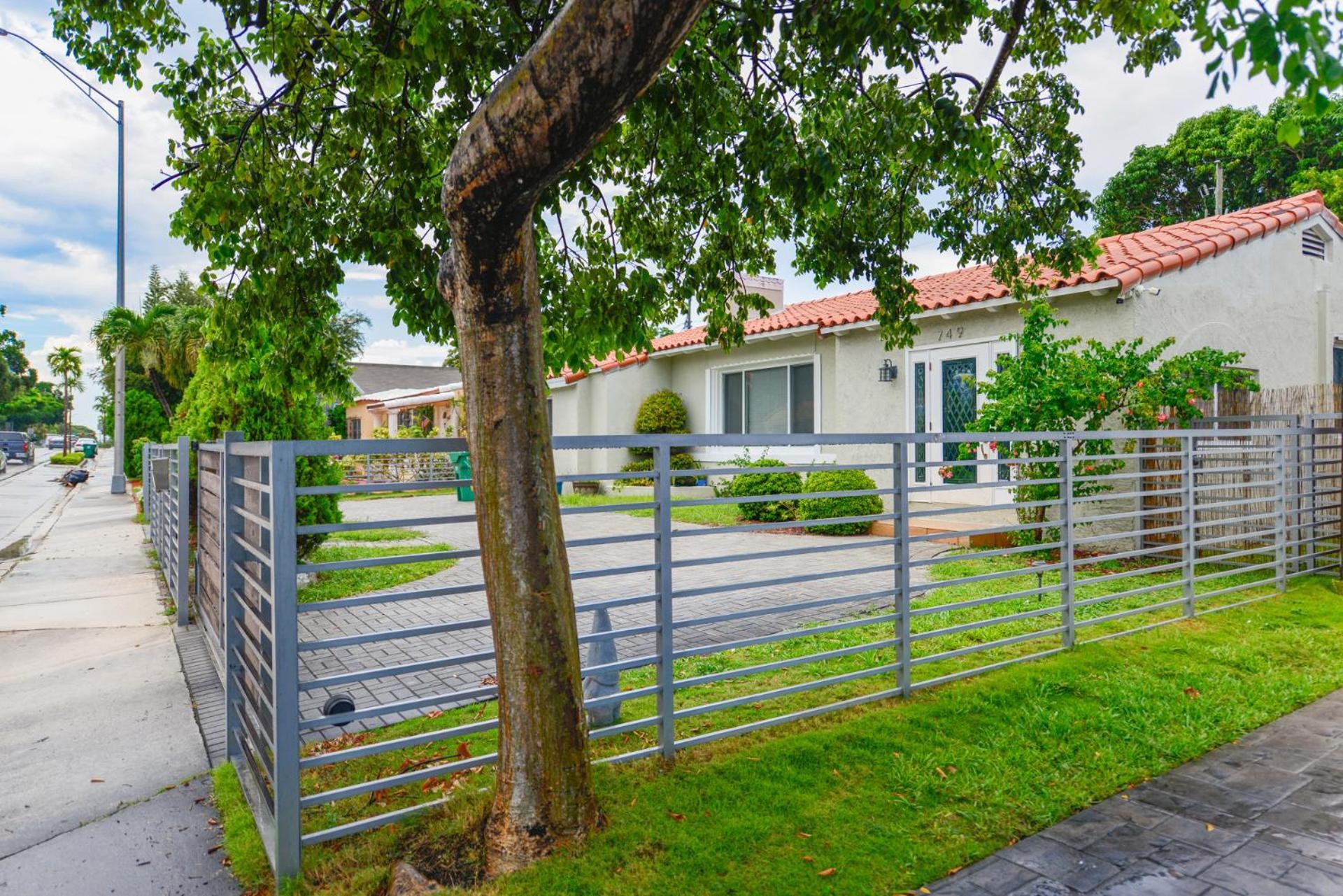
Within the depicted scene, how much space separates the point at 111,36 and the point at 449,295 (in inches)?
142

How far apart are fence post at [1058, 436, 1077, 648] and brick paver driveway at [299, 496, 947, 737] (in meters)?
1.28

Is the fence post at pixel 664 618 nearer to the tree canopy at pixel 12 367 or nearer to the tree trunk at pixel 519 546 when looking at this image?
the tree trunk at pixel 519 546

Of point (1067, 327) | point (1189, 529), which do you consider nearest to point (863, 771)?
point (1189, 529)

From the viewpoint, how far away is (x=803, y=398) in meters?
16.8

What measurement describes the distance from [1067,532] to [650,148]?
13.4 feet

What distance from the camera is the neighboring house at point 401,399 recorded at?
29.3m

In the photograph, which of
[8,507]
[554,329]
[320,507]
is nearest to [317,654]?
[320,507]

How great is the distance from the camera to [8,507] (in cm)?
2192

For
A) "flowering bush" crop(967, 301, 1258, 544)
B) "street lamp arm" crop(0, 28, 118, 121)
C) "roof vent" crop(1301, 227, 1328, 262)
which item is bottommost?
"flowering bush" crop(967, 301, 1258, 544)

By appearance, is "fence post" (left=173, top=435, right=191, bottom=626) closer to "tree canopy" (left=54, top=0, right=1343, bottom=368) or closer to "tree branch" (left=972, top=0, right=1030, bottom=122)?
"tree canopy" (left=54, top=0, right=1343, bottom=368)

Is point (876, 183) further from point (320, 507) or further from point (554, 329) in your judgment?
point (320, 507)

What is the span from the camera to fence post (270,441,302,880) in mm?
2938

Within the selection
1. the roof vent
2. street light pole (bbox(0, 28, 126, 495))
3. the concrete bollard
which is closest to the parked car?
street light pole (bbox(0, 28, 126, 495))

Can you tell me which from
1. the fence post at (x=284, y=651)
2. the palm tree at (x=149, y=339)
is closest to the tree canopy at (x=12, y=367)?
the palm tree at (x=149, y=339)
